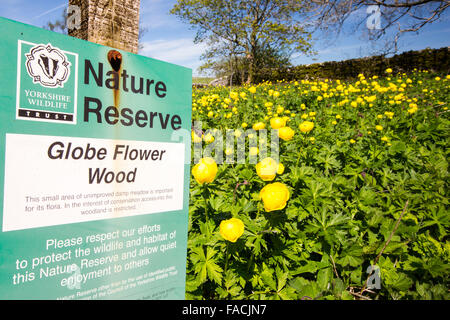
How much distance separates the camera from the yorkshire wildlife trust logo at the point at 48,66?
2.27 feet

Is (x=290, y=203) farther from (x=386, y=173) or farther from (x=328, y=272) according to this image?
(x=386, y=173)

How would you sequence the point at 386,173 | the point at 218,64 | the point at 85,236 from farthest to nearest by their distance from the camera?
the point at 218,64 < the point at 386,173 < the point at 85,236

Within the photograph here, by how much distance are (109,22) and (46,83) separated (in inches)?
14.6

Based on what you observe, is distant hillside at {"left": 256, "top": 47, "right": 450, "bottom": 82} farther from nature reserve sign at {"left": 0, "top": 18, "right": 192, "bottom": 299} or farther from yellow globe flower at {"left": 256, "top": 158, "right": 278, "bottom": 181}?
nature reserve sign at {"left": 0, "top": 18, "right": 192, "bottom": 299}

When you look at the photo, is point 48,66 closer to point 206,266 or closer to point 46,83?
point 46,83

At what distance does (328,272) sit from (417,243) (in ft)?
2.50

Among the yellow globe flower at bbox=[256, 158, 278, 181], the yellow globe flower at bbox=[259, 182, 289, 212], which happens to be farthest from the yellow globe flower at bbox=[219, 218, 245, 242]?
the yellow globe flower at bbox=[256, 158, 278, 181]

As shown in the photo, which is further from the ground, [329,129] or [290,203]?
[329,129]

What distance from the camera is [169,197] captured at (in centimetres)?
99

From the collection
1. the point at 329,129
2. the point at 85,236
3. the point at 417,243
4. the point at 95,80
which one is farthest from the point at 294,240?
the point at 329,129

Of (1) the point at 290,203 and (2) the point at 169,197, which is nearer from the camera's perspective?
(2) the point at 169,197

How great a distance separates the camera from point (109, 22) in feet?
3.07

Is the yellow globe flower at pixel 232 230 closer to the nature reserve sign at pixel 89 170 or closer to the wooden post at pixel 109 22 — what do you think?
the nature reserve sign at pixel 89 170
